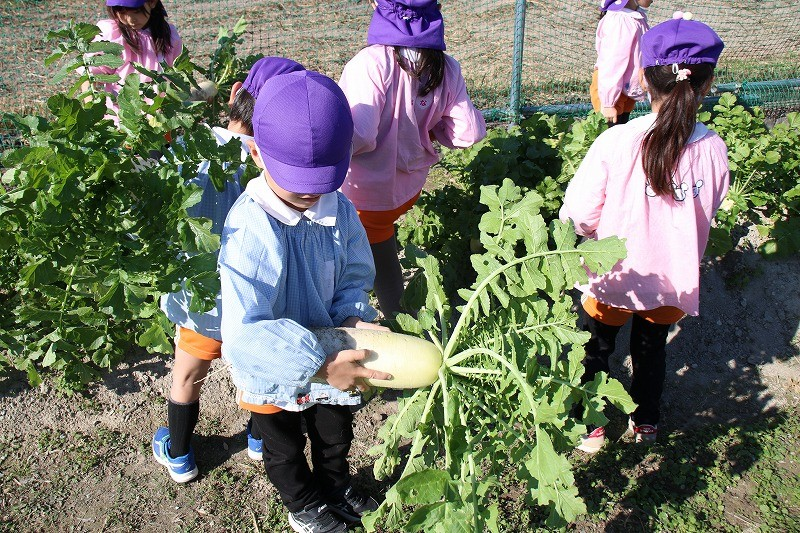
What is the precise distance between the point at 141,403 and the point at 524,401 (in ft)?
7.45

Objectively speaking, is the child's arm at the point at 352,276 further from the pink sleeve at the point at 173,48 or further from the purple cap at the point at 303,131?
the pink sleeve at the point at 173,48

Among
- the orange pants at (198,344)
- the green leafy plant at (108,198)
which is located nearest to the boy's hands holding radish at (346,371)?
the green leafy plant at (108,198)

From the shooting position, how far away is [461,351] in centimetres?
241

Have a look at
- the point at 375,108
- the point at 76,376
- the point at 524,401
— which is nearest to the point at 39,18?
the point at 76,376

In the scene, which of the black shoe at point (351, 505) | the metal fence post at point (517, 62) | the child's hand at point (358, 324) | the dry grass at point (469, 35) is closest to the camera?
the child's hand at point (358, 324)

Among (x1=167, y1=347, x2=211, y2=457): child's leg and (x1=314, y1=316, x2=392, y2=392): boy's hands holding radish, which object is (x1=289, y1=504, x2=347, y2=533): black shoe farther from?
(x1=314, y1=316, x2=392, y2=392): boy's hands holding radish

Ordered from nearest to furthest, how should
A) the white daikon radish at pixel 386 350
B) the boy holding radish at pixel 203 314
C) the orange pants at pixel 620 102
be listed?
the white daikon radish at pixel 386 350, the boy holding radish at pixel 203 314, the orange pants at pixel 620 102

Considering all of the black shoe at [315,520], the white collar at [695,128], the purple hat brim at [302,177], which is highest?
the purple hat brim at [302,177]

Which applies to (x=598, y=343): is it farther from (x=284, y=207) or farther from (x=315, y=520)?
(x=284, y=207)

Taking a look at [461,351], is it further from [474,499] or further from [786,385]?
[786,385]

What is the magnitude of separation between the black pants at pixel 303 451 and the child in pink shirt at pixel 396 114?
959mm

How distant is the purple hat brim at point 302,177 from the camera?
1.93 m

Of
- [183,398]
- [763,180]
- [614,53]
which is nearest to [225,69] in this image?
[183,398]

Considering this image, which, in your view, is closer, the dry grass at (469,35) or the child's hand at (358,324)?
the child's hand at (358,324)
